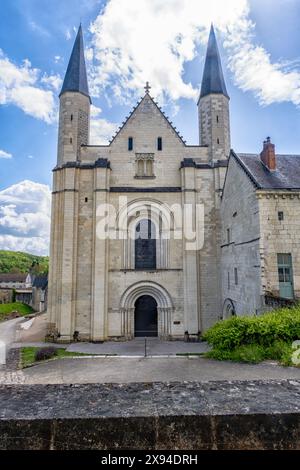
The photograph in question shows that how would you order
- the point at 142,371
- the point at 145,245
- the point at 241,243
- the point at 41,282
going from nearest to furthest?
the point at 142,371
the point at 241,243
the point at 145,245
the point at 41,282

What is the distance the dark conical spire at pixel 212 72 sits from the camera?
2191 cm

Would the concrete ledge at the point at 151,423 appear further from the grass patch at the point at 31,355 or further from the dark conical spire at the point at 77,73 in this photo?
the dark conical spire at the point at 77,73

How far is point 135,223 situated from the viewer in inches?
798

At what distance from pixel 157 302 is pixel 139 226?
5499 mm

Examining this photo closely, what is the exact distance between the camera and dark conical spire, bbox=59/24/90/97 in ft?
70.0

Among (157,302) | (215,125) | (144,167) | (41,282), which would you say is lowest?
(157,302)

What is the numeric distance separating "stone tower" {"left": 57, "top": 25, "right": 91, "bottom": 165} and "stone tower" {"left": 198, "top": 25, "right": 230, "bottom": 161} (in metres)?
8.95

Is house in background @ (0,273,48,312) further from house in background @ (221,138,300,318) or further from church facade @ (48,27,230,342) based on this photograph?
house in background @ (221,138,300,318)

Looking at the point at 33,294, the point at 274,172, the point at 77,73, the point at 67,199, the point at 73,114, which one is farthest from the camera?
the point at 33,294

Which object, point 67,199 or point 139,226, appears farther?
point 139,226

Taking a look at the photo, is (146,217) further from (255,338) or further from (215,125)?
(255,338)

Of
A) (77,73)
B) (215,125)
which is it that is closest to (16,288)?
(77,73)

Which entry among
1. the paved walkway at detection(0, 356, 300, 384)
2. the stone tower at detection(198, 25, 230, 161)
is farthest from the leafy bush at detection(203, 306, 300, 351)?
the stone tower at detection(198, 25, 230, 161)
